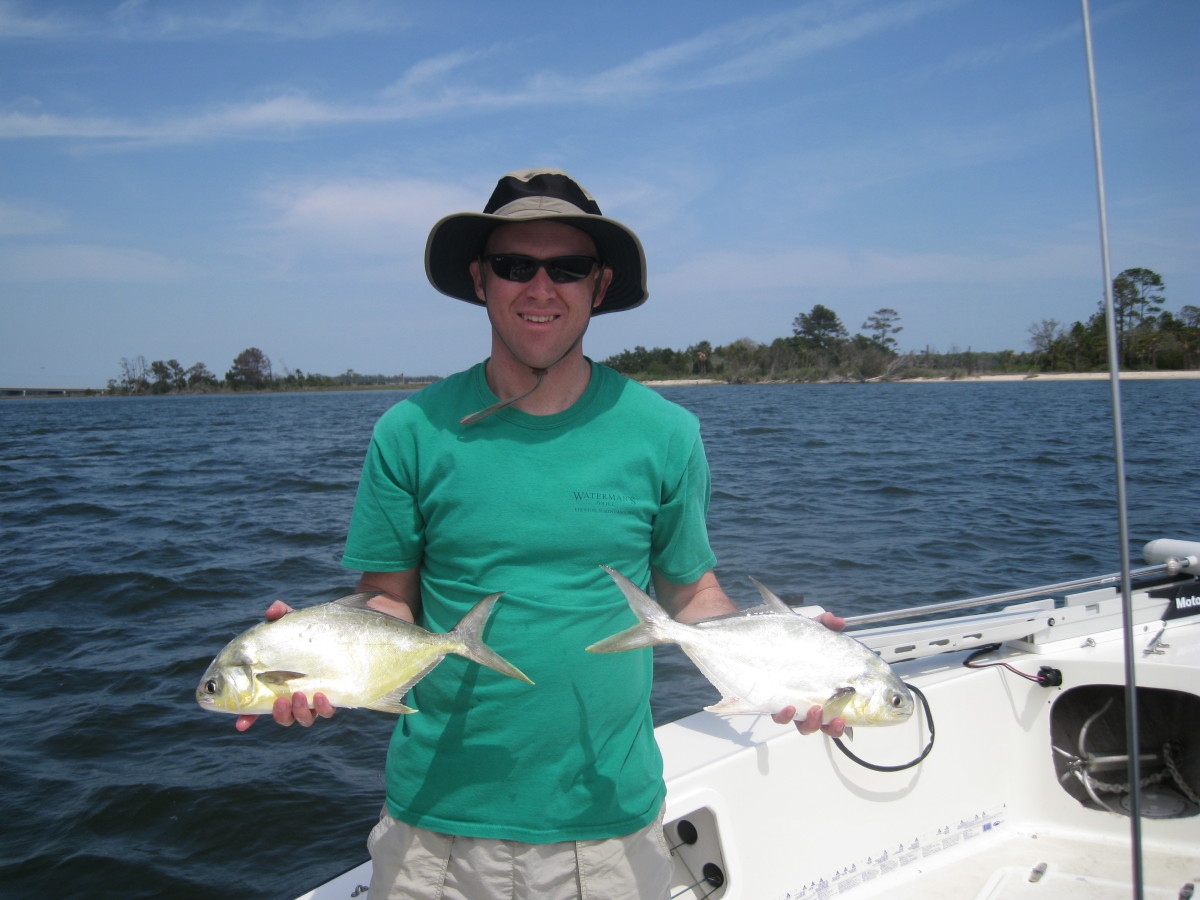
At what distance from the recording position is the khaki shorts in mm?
2094

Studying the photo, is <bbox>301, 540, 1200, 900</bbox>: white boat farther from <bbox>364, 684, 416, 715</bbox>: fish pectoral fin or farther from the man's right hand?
the man's right hand

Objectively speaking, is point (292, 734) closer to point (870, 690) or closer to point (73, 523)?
point (870, 690)

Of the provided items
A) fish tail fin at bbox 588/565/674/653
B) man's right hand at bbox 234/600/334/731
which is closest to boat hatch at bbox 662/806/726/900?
fish tail fin at bbox 588/565/674/653

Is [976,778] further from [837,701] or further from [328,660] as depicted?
[328,660]

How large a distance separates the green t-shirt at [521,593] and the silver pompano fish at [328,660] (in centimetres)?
11

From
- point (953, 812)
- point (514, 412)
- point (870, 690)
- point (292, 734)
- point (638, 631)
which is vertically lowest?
point (292, 734)

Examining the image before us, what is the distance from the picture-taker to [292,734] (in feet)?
23.6

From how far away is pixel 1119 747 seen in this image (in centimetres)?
426

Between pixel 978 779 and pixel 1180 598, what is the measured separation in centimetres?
179

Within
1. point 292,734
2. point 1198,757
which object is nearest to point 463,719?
point 1198,757

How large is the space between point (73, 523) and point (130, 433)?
29618 mm

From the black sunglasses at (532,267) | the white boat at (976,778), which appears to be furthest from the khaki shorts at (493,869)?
the black sunglasses at (532,267)

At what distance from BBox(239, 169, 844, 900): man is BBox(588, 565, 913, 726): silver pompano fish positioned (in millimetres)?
101

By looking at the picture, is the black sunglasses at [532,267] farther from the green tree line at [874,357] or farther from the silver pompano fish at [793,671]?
the green tree line at [874,357]
